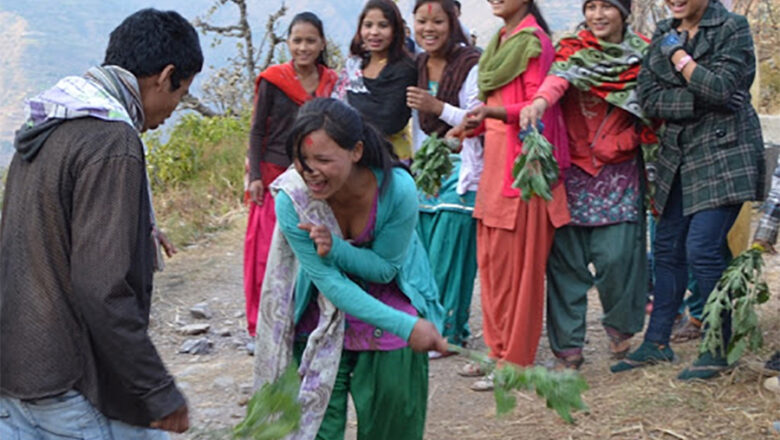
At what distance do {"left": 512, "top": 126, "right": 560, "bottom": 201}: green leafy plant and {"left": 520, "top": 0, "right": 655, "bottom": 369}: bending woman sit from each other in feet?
0.32

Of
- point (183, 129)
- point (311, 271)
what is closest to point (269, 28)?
point (183, 129)

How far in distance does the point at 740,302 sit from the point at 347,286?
205cm

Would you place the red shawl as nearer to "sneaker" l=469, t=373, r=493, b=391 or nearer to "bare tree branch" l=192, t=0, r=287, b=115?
"sneaker" l=469, t=373, r=493, b=391

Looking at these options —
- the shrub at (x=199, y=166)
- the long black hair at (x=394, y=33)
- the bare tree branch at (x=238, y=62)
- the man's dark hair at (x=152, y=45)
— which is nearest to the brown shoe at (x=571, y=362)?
the long black hair at (x=394, y=33)

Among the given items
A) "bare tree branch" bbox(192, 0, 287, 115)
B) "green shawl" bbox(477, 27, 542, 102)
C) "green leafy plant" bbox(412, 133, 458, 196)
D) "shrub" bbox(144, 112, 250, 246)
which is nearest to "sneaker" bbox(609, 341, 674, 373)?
"green leafy plant" bbox(412, 133, 458, 196)

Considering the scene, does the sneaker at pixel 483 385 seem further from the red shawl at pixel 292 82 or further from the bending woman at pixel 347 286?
the red shawl at pixel 292 82

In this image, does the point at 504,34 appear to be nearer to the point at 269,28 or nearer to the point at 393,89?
the point at 393,89

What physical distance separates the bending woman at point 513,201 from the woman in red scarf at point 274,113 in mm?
1177

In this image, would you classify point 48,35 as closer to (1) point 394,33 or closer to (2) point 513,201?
(1) point 394,33

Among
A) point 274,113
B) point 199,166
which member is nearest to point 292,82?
point 274,113

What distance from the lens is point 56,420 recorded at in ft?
8.25

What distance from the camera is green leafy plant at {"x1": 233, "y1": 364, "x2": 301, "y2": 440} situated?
2.93 metres

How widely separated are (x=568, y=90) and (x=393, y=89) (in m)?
1.08

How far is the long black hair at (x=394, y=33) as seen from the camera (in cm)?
560
